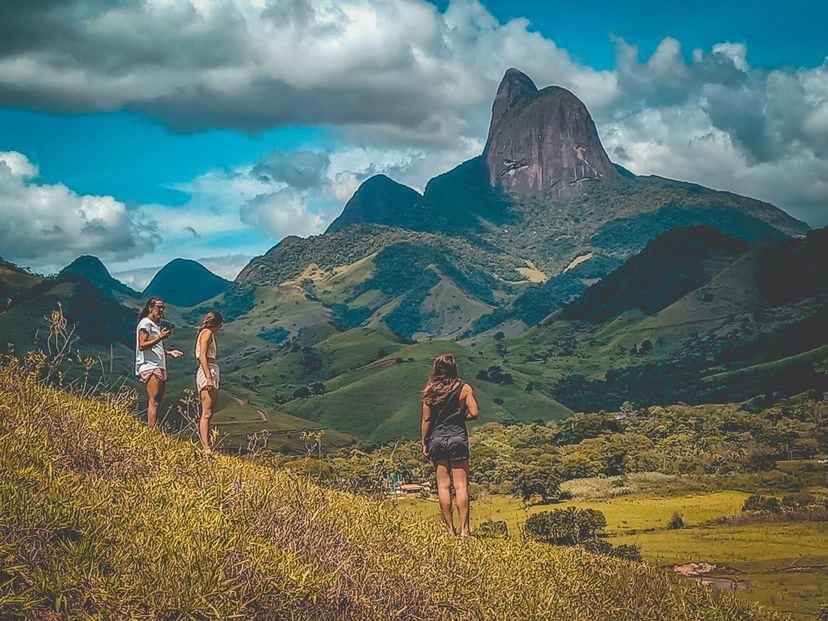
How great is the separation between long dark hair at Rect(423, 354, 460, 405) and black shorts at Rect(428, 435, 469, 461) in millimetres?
616

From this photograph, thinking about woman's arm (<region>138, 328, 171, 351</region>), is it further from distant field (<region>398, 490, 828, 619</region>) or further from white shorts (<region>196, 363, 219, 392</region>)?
distant field (<region>398, 490, 828, 619</region>)

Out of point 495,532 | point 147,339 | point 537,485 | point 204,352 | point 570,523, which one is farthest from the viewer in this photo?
point 537,485

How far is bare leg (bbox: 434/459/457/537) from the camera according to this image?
12.6 m

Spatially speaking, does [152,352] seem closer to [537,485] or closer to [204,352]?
[204,352]

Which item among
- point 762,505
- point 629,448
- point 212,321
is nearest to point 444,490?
point 212,321

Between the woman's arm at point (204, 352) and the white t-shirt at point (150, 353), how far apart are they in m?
0.87

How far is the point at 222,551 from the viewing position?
723 cm

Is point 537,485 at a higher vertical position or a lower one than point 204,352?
lower

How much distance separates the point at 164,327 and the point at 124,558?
825 centimetres

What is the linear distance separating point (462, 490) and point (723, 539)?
83.8m

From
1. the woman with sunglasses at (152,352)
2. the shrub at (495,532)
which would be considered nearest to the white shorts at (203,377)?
the woman with sunglasses at (152,352)

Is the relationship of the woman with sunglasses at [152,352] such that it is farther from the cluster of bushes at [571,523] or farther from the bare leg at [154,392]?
the cluster of bushes at [571,523]

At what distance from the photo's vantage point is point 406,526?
10.8 metres

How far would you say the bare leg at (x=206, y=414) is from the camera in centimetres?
1223
